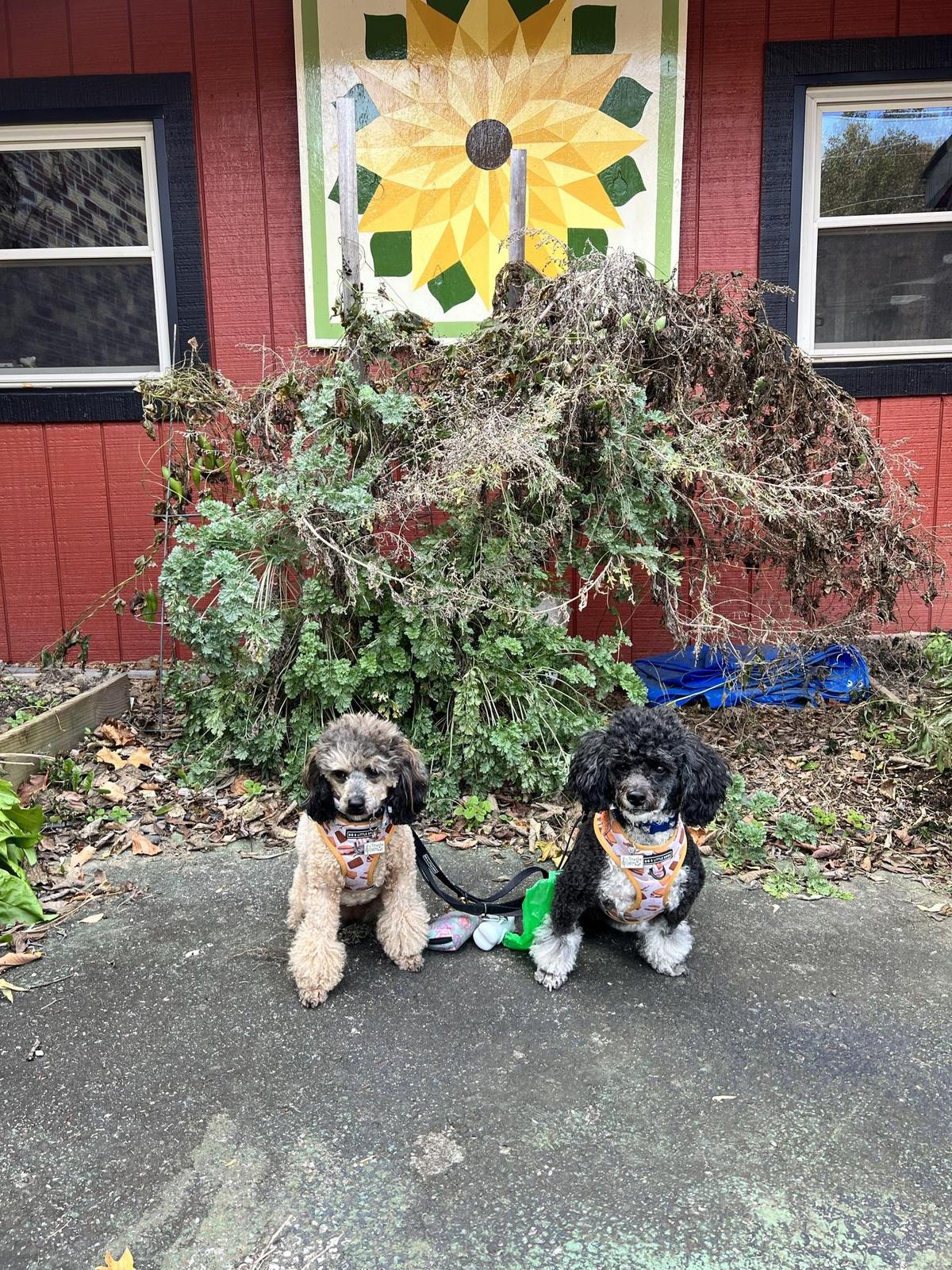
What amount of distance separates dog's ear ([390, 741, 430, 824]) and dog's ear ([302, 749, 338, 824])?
0.19 metres

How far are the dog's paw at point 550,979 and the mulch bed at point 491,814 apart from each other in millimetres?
662

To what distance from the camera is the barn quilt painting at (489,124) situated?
4559 millimetres

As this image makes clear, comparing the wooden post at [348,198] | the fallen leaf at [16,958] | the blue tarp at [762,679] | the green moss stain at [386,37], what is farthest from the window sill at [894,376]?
the fallen leaf at [16,958]

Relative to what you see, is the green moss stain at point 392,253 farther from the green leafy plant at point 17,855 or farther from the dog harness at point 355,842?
the dog harness at point 355,842

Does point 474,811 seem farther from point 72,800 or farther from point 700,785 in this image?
point 72,800

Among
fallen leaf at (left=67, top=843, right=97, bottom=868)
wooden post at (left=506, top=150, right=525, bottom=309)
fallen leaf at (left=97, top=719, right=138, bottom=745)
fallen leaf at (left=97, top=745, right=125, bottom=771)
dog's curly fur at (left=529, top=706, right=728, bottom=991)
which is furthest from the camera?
fallen leaf at (left=97, top=719, right=138, bottom=745)

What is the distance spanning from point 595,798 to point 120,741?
9.66 feet

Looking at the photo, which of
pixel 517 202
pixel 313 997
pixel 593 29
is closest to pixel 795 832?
pixel 313 997

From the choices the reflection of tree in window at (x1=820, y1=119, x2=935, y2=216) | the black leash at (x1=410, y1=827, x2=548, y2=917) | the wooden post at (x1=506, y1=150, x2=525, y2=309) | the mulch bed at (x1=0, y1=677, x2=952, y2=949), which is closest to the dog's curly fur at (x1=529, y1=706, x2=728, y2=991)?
the black leash at (x1=410, y1=827, x2=548, y2=917)

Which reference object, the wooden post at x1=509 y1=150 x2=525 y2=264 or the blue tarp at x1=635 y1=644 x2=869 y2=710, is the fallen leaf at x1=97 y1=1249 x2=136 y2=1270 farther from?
the wooden post at x1=509 y1=150 x2=525 y2=264

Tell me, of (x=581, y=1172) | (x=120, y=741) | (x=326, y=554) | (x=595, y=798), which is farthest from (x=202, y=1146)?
(x=120, y=741)

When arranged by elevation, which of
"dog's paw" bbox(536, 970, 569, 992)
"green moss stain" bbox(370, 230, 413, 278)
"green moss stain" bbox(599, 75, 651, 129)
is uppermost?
"green moss stain" bbox(599, 75, 651, 129)

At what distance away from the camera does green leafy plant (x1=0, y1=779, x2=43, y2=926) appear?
271cm

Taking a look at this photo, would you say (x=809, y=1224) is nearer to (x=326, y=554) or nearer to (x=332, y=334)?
(x=326, y=554)
